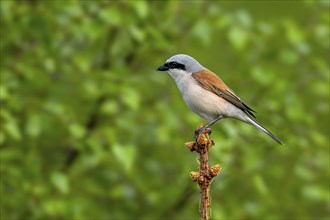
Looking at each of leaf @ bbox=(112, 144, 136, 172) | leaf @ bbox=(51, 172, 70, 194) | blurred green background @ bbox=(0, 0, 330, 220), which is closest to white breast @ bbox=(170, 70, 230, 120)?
blurred green background @ bbox=(0, 0, 330, 220)

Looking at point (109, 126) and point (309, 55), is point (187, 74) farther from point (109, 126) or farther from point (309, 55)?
point (309, 55)

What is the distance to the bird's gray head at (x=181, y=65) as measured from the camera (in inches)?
253

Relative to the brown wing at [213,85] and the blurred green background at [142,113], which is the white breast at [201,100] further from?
the blurred green background at [142,113]

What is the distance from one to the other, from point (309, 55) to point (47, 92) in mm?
3077

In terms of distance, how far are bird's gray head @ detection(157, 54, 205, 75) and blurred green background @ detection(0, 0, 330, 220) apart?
0.73 meters

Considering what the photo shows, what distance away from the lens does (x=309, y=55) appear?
27.2 feet

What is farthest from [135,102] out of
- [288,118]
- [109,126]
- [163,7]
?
[288,118]

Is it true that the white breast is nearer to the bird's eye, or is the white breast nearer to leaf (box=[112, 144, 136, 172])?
the bird's eye

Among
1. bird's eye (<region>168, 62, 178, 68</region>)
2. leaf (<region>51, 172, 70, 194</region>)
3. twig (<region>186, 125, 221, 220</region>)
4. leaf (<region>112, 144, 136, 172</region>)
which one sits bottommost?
twig (<region>186, 125, 221, 220</region>)

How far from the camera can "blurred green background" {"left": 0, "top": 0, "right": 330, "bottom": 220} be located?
7262 mm

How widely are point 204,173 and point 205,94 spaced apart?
2354 mm

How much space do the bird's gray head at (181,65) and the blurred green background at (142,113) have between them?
28.9 inches

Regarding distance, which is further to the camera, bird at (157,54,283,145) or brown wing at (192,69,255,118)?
brown wing at (192,69,255,118)

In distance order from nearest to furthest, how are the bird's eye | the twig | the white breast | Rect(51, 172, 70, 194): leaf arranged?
1. the twig
2. the white breast
3. the bird's eye
4. Rect(51, 172, 70, 194): leaf
